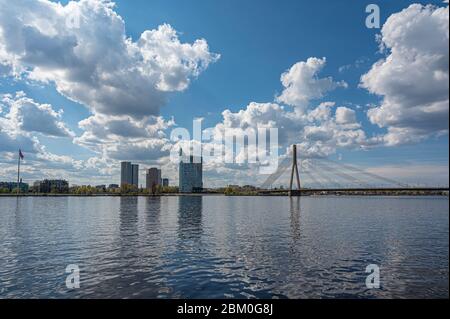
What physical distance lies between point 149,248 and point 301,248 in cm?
1468

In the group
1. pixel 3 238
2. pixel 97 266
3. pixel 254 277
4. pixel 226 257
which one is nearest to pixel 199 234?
pixel 226 257

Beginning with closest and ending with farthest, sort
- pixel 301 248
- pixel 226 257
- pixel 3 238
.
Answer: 1. pixel 226 257
2. pixel 301 248
3. pixel 3 238

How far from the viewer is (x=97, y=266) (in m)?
24.3

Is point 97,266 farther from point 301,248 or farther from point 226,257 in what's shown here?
point 301,248

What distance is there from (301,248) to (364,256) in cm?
558

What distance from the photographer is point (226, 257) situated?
88.9ft
